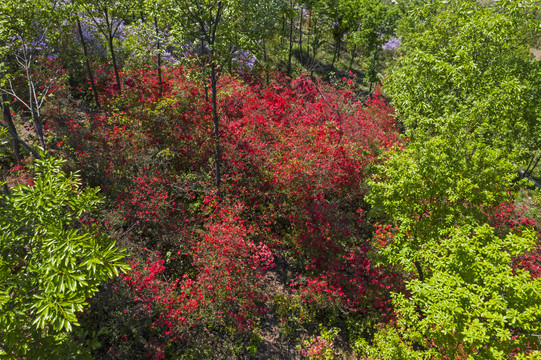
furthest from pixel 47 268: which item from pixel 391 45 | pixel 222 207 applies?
pixel 391 45

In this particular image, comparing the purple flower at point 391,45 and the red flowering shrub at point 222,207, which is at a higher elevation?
the purple flower at point 391,45

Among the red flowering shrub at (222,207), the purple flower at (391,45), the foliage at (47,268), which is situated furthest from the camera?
the purple flower at (391,45)

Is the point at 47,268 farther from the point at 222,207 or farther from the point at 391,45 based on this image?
the point at 391,45

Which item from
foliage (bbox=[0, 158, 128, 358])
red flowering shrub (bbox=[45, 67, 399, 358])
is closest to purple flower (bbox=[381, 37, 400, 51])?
red flowering shrub (bbox=[45, 67, 399, 358])

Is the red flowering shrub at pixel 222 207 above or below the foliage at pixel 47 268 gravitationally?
below

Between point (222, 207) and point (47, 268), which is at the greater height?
point (47, 268)

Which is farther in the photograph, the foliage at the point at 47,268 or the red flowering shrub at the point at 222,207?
the red flowering shrub at the point at 222,207

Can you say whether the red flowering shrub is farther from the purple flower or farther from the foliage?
the purple flower

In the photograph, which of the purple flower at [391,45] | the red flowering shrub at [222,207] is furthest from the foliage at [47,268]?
the purple flower at [391,45]

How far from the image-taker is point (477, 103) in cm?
1088

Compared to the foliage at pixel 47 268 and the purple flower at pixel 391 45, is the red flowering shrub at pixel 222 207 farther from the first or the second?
the purple flower at pixel 391 45

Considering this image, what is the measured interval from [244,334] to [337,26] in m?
A: 36.6

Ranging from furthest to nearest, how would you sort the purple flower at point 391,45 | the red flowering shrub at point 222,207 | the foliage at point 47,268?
1. the purple flower at point 391,45
2. the red flowering shrub at point 222,207
3. the foliage at point 47,268

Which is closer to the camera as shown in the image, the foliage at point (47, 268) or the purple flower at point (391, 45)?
the foliage at point (47, 268)
